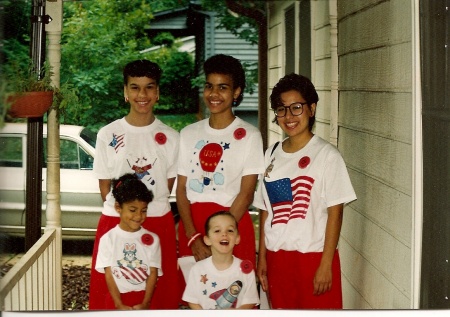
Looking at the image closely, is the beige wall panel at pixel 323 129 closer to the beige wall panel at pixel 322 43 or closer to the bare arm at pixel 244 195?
the beige wall panel at pixel 322 43

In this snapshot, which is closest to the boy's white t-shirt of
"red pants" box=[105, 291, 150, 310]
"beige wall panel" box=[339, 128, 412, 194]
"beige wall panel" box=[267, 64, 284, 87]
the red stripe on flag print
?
the red stripe on flag print

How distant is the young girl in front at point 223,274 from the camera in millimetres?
2775

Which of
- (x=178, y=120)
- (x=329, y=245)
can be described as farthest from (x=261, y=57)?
(x=329, y=245)

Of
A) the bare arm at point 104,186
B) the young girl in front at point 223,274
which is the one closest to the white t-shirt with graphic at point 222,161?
the young girl in front at point 223,274

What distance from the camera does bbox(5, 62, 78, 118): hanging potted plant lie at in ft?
8.32

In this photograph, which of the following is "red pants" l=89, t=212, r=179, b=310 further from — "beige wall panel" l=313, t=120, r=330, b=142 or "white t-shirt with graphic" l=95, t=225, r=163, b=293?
"beige wall panel" l=313, t=120, r=330, b=142

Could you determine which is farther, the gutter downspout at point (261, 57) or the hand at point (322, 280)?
the gutter downspout at point (261, 57)

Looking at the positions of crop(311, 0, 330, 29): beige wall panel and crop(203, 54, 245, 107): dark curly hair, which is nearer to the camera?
crop(203, 54, 245, 107): dark curly hair

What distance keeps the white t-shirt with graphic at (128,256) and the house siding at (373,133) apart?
796 mm

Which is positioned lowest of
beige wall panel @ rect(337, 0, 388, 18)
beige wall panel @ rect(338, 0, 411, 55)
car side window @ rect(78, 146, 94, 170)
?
car side window @ rect(78, 146, 94, 170)

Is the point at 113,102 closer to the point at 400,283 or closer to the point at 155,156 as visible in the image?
the point at 155,156

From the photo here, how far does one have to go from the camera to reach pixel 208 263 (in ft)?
9.24

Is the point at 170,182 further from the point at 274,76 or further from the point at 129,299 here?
the point at 274,76

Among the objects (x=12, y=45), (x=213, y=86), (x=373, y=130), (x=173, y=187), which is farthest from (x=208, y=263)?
(x=12, y=45)
